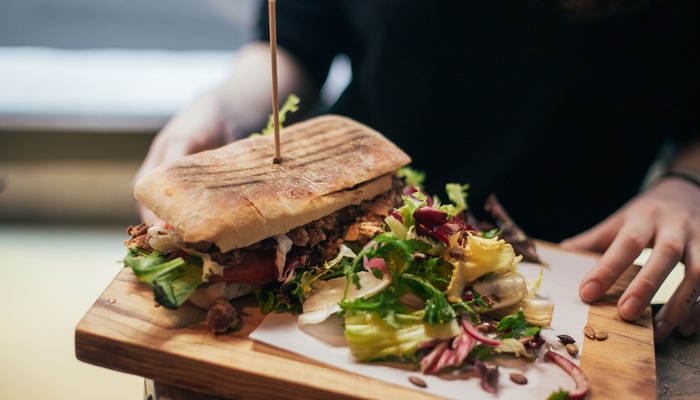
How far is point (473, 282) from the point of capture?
1800mm

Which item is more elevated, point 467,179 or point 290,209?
point 290,209

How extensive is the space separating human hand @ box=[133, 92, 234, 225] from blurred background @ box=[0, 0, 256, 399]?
5.04 ft

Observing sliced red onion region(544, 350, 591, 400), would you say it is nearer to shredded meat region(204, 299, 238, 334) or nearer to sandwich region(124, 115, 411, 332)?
sandwich region(124, 115, 411, 332)

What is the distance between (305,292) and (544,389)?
69 cm

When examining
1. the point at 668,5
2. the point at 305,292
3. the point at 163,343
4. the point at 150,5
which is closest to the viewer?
the point at 163,343

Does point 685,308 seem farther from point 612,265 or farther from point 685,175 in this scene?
point 685,175

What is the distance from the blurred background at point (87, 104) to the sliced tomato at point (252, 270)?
212cm

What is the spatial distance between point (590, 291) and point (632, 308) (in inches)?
5.4

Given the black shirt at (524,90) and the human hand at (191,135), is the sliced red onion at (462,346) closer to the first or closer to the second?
the human hand at (191,135)

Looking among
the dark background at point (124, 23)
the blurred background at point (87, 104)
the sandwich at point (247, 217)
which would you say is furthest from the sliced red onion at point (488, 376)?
the dark background at point (124, 23)

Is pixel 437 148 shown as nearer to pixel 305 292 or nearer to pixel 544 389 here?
pixel 305 292

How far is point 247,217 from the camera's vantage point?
5.45 feet

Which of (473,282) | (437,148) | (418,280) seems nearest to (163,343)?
(418,280)

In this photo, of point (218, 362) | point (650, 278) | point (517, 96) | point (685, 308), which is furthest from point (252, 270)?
point (517, 96)
